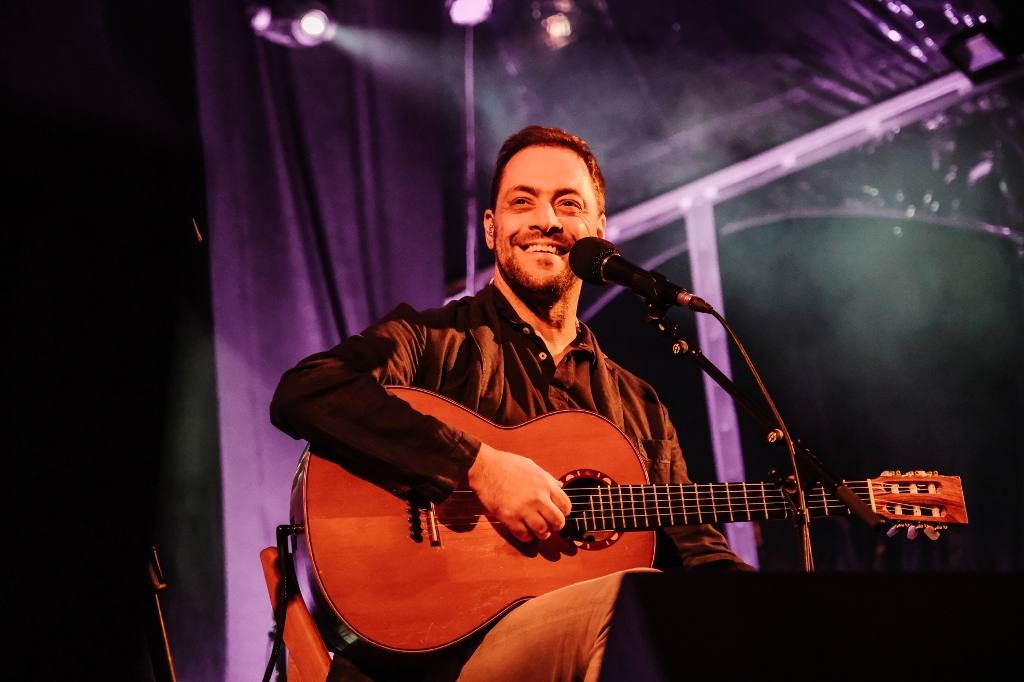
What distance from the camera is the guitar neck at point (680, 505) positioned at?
246cm

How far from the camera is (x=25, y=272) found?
86.6 inches

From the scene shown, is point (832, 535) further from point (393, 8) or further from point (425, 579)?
point (393, 8)

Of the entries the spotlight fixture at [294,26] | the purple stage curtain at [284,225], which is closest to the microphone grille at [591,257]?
the purple stage curtain at [284,225]

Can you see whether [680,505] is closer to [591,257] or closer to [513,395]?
[513,395]

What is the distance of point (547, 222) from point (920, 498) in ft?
4.98

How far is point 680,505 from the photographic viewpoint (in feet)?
8.33

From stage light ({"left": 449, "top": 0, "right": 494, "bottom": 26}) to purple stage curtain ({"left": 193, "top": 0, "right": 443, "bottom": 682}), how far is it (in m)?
0.36

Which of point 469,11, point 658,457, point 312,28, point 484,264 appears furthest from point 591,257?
point 469,11

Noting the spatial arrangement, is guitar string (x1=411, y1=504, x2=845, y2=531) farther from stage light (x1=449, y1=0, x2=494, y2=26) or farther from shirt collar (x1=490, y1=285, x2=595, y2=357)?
stage light (x1=449, y1=0, x2=494, y2=26)

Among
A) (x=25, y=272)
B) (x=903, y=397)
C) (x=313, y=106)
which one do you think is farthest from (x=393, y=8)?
(x=903, y=397)

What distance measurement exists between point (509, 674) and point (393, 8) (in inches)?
132

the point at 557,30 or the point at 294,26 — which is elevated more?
the point at 557,30

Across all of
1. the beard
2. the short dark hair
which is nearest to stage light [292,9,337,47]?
the short dark hair

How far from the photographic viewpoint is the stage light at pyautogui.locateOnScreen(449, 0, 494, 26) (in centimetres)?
440
